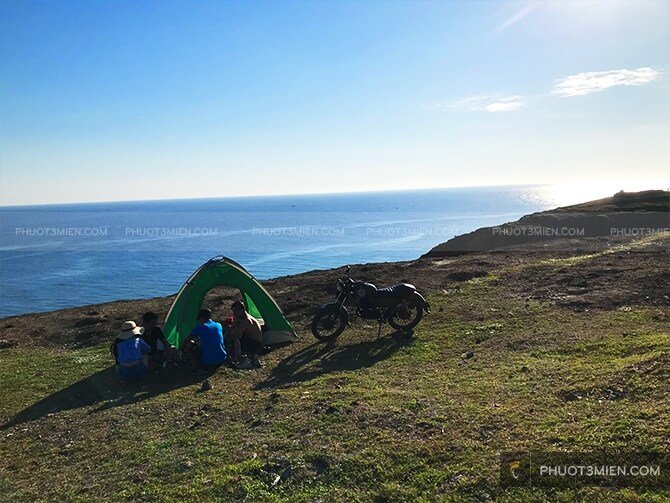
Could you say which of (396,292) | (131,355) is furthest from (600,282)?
(131,355)

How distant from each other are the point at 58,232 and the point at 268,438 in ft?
534

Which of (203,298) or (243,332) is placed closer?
(243,332)

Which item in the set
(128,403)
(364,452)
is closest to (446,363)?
(364,452)

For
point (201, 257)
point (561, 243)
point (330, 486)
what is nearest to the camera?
point (330, 486)

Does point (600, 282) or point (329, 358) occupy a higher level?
point (600, 282)

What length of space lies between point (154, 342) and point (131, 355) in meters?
0.89

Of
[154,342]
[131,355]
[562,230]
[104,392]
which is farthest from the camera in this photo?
[562,230]

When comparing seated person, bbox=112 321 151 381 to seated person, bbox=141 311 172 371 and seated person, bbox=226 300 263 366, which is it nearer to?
seated person, bbox=141 311 172 371

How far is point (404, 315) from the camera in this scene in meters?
13.8

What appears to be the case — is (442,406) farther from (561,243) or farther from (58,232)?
(58,232)

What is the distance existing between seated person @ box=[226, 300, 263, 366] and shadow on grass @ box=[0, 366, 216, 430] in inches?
42.4

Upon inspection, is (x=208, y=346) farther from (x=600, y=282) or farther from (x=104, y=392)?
(x=600, y=282)

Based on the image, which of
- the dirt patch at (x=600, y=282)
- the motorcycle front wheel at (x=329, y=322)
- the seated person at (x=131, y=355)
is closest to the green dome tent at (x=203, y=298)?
the motorcycle front wheel at (x=329, y=322)

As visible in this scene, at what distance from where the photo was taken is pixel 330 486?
19.7 feet
